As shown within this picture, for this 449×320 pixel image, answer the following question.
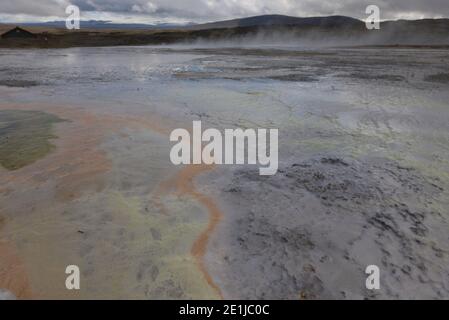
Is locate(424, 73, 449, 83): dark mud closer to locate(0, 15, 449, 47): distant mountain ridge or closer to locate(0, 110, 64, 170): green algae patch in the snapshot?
locate(0, 110, 64, 170): green algae patch

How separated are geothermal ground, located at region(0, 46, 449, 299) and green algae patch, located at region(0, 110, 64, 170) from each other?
0.13 feet

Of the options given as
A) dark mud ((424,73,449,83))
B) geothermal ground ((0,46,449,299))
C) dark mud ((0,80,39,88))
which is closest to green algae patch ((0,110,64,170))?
geothermal ground ((0,46,449,299))

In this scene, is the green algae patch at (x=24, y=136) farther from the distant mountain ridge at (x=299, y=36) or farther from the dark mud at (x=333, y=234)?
the distant mountain ridge at (x=299, y=36)

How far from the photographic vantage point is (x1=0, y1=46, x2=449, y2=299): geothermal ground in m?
2.96

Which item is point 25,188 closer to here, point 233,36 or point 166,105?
point 166,105

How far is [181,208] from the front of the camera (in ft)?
13.6

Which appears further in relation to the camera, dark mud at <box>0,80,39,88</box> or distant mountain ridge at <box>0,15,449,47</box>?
distant mountain ridge at <box>0,15,449,47</box>

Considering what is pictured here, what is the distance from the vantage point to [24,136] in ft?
21.5

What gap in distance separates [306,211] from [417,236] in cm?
108

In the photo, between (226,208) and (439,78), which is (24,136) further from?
(439,78)

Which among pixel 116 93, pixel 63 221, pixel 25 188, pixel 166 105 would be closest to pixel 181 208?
pixel 63 221

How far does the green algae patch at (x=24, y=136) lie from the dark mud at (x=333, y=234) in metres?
3.15

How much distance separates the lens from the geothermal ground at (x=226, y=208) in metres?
2.96

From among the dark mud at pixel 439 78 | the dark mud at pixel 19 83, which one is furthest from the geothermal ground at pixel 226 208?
the dark mud at pixel 439 78
